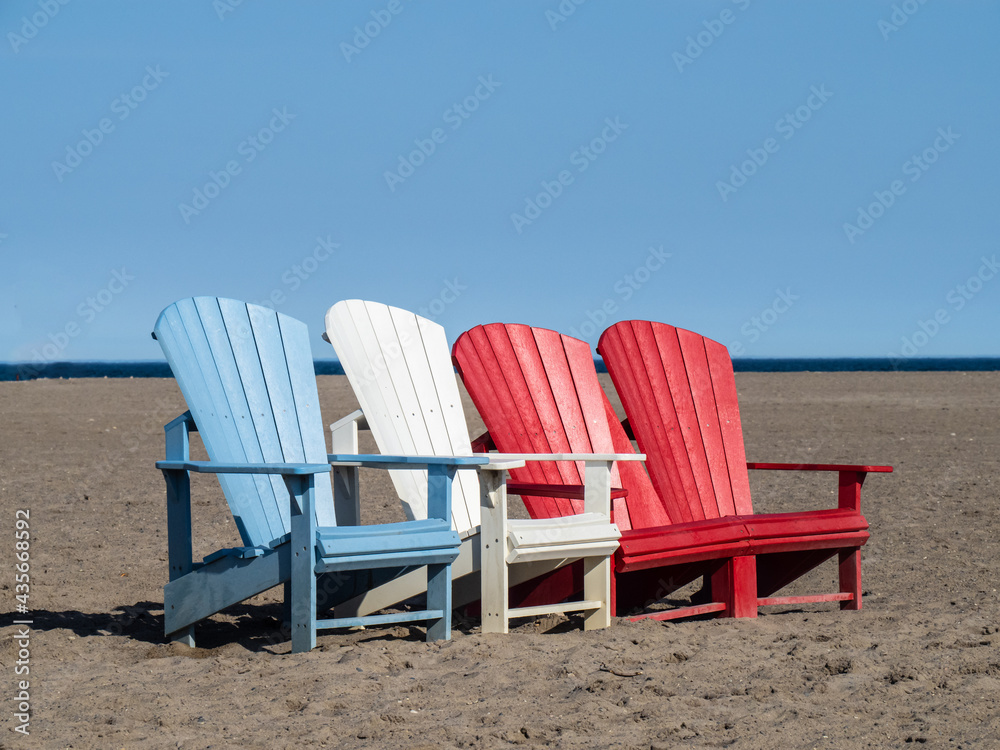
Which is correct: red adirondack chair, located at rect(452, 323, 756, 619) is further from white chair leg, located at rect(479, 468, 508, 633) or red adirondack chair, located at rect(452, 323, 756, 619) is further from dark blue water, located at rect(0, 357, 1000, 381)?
dark blue water, located at rect(0, 357, 1000, 381)

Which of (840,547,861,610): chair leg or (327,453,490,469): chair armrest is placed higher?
(327,453,490,469): chair armrest

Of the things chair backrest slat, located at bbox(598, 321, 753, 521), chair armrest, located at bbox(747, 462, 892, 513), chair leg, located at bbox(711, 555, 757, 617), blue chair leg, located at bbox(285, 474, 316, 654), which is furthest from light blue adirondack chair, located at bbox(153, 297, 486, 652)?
chair armrest, located at bbox(747, 462, 892, 513)

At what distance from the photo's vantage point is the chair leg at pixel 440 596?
10.5ft

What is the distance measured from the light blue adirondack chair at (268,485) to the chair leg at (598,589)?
1.79 feet

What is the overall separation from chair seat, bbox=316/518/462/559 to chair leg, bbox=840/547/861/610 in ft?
5.49

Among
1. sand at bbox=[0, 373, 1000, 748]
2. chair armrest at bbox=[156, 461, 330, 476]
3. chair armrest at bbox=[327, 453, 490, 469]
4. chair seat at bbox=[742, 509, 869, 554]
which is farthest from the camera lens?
chair seat at bbox=[742, 509, 869, 554]

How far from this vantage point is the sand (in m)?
2.34

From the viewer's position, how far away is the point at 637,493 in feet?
13.4

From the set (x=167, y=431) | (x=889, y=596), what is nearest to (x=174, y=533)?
(x=167, y=431)

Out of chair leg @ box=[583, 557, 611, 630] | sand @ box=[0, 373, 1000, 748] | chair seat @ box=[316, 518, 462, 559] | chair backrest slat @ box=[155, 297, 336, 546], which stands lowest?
sand @ box=[0, 373, 1000, 748]

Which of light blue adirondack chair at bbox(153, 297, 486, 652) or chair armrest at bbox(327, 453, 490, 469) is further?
chair armrest at bbox(327, 453, 490, 469)

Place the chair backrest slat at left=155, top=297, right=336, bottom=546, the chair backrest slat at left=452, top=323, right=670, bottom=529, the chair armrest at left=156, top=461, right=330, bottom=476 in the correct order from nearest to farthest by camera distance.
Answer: the chair armrest at left=156, top=461, right=330, bottom=476 → the chair backrest slat at left=155, top=297, right=336, bottom=546 → the chair backrest slat at left=452, top=323, right=670, bottom=529

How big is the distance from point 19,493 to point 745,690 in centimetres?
576

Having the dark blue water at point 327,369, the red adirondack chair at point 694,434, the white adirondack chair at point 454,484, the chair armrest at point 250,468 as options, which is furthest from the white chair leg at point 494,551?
the dark blue water at point 327,369
